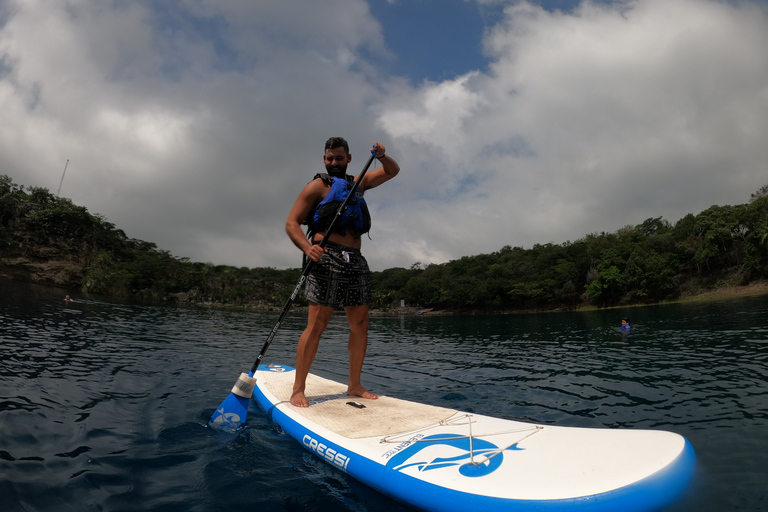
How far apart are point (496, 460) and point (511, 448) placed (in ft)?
0.86

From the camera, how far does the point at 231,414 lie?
465cm

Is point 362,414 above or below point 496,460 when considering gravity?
below

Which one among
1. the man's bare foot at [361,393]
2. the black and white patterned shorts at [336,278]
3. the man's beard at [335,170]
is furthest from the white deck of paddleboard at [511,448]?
the man's beard at [335,170]

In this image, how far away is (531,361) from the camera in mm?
11773

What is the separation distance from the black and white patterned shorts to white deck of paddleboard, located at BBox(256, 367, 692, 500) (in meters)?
1.34

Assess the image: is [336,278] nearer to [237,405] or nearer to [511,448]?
[237,405]

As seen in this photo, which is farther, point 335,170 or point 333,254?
point 335,170

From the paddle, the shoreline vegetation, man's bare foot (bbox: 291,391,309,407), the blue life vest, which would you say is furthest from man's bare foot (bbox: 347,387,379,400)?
the shoreline vegetation

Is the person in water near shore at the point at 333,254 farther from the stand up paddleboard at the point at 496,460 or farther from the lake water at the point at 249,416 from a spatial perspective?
the lake water at the point at 249,416

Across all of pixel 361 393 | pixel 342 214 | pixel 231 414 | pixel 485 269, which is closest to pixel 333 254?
pixel 342 214

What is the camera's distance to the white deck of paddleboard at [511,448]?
2.34 meters

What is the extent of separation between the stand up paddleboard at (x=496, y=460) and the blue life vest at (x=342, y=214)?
7.70 ft

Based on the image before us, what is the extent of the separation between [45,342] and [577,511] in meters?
14.0

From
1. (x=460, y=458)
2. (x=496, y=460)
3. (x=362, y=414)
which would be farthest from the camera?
(x=362, y=414)
